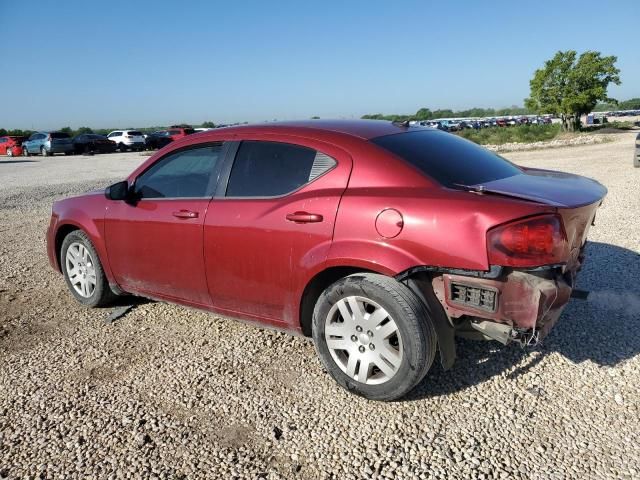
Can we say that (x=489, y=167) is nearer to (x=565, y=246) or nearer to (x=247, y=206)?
(x=565, y=246)

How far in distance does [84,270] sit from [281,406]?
267cm

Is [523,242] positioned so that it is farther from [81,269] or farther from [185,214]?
[81,269]

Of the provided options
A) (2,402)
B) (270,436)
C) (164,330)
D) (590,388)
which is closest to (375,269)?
(270,436)

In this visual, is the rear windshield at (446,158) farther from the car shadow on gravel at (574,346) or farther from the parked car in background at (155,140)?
the parked car in background at (155,140)

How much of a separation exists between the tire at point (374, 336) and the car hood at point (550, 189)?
31.3 inches

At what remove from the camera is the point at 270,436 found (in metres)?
2.79

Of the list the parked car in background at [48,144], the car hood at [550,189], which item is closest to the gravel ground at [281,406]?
the car hood at [550,189]

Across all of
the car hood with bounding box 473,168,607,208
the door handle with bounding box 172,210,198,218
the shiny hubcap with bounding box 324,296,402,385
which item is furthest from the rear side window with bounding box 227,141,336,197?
the car hood with bounding box 473,168,607,208

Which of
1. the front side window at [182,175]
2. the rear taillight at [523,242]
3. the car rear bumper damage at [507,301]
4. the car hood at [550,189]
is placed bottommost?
the car rear bumper damage at [507,301]

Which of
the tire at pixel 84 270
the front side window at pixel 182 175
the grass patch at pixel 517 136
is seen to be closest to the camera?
the front side window at pixel 182 175

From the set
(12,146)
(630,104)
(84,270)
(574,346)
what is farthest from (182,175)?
(630,104)

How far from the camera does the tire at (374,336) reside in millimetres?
2836

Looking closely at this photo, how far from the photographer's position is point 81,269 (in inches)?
188

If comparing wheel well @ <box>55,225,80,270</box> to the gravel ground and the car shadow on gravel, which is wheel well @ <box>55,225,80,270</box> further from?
the car shadow on gravel
